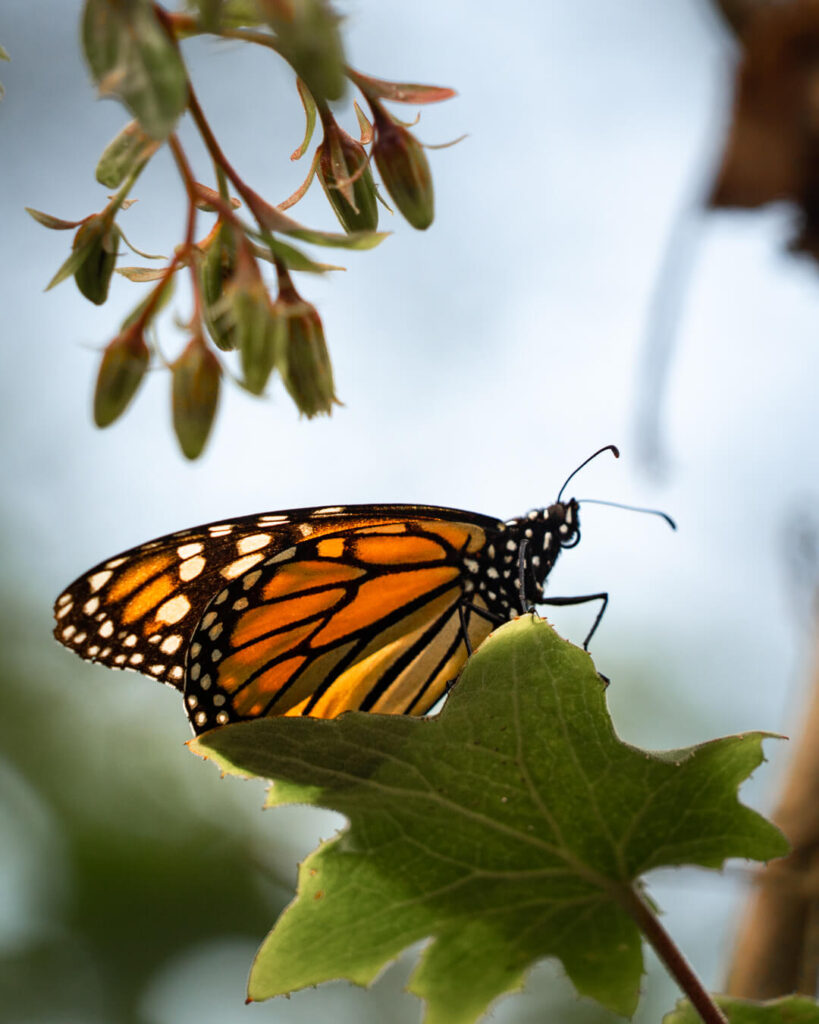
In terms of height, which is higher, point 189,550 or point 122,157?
point 122,157

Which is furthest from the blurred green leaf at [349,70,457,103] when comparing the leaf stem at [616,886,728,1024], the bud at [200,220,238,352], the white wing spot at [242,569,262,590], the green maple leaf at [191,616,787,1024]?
the white wing spot at [242,569,262,590]

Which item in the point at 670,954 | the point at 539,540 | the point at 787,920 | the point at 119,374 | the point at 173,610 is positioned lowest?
the point at 787,920

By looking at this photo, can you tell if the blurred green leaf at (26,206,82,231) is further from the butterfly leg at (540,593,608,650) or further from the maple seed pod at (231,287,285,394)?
the butterfly leg at (540,593,608,650)

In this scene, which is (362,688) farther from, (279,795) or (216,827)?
(216,827)

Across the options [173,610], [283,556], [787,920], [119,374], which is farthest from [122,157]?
[787,920]

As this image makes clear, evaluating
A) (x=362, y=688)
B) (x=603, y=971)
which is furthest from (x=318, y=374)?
(x=362, y=688)

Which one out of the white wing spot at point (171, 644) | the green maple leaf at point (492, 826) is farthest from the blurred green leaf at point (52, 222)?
the white wing spot at point (171, 644)

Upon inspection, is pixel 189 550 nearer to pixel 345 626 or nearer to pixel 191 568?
pixel 191 568
